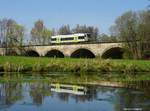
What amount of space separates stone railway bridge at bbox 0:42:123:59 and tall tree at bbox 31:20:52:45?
59.3 feet

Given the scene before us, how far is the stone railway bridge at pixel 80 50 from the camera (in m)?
78.3

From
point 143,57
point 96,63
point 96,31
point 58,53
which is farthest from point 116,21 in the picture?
point 96,31

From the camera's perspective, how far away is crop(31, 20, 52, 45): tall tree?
371ft

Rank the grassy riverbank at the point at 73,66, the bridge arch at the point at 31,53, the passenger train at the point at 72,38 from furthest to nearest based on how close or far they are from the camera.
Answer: the bridge arch at the point at 31,53, the passenger train at the point at 72,38, the grassy riverbank at the point at 73,66

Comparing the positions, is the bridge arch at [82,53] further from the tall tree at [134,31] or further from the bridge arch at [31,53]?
the tall tree at [134,31]

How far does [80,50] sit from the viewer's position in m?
86.4

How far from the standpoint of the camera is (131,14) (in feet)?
243

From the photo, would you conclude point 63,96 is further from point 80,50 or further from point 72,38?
point 72,38

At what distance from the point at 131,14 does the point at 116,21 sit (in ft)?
9.96

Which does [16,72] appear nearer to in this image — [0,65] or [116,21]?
[0,65]

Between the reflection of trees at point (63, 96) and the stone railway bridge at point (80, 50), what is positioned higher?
the stone railway bridge at point (80, 50)

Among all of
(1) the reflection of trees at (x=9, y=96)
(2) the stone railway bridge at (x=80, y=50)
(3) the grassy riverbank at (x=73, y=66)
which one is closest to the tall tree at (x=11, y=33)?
(2) the stone railway bridge at (x=80, y=50)

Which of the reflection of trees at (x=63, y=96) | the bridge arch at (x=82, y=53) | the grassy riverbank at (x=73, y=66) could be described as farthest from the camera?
the bridge arch at (x=82, y=53)

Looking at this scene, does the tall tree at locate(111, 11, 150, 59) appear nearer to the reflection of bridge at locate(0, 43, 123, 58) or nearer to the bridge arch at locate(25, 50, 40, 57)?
the reflection of bridge at locate(0, 43, 123, 58)
